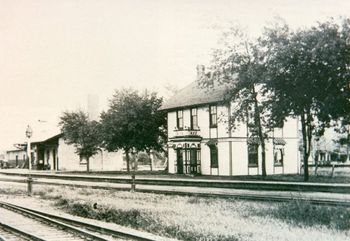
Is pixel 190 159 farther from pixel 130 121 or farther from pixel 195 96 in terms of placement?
pixel 130 121

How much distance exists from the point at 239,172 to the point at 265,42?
10.2 m

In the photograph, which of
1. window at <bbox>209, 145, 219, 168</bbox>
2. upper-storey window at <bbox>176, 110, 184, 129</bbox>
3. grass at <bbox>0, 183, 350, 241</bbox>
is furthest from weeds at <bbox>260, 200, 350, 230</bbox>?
upper-storey window at <bbox>176, 110, 184, 129</bbox>

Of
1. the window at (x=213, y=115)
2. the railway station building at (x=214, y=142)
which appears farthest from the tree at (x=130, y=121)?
the window at (x=213, y=115)

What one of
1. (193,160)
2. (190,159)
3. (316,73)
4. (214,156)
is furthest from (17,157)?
(316,73)

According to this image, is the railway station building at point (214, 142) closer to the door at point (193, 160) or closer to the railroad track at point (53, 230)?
the door at point (193, 160)

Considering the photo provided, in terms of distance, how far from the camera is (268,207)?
390 inches

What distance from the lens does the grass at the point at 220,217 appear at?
7223mm

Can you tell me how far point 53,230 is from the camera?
8.71 metres

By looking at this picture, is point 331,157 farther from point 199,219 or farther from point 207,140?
point 199,219

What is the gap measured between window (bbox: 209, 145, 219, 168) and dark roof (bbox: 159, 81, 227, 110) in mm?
2426

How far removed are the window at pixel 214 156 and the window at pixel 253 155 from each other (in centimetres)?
169

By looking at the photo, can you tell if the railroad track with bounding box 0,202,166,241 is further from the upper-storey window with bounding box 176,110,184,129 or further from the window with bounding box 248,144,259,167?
the upper-storey window with bounding box 176,110,184,129

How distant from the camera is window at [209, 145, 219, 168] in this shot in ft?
82.3

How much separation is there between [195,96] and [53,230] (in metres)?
18.3
